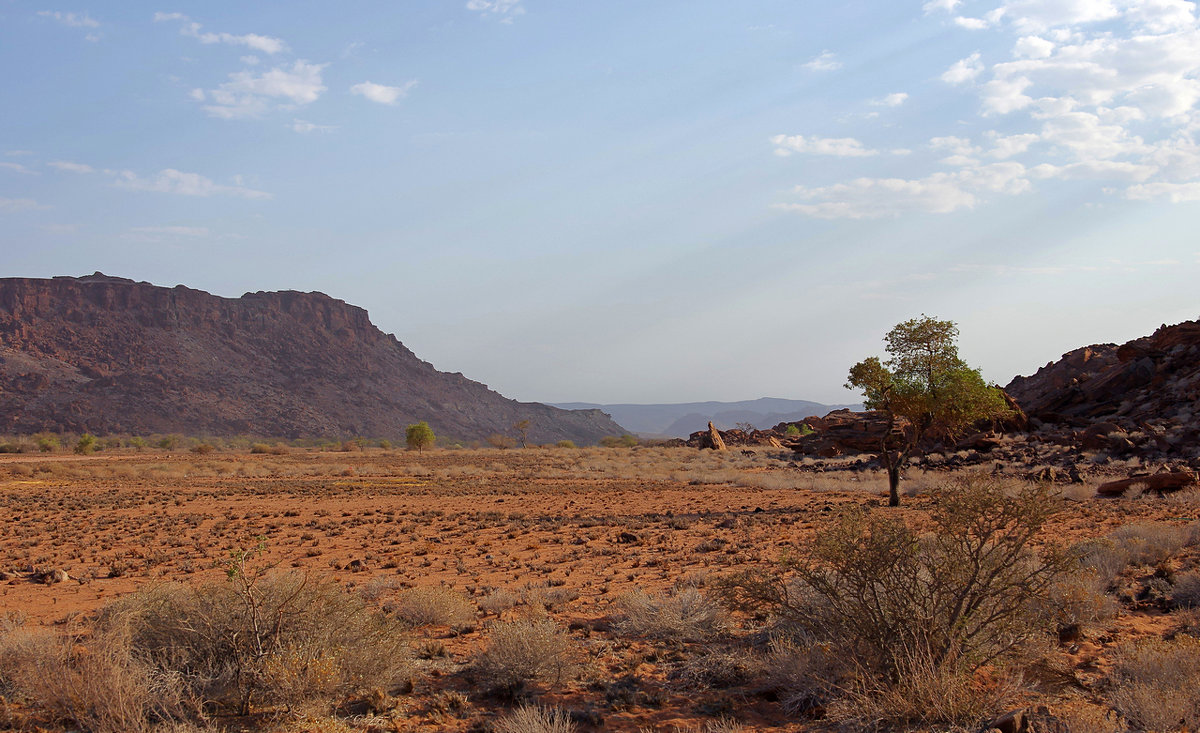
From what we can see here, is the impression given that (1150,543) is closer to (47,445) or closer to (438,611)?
(438,611)

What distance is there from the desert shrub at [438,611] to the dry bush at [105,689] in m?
3.27

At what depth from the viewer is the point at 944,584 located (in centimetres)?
550

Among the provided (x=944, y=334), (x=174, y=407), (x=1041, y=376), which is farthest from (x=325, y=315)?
(x=944, y=334)

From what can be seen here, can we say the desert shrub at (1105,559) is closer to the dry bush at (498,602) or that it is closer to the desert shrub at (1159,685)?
the desert shrub at (1159,685)

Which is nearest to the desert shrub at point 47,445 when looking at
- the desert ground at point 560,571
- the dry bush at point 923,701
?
the desert ground at point 560,571

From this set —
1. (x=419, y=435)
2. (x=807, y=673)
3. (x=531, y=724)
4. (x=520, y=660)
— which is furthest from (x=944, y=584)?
(x=419, y=435)

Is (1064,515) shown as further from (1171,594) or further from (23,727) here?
(23,727)

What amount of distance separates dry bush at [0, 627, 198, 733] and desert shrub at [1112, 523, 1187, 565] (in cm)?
1263

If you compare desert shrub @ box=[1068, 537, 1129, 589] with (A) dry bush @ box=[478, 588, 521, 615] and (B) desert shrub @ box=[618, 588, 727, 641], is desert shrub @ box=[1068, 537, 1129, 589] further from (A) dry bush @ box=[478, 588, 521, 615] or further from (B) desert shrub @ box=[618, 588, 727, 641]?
(A) dry bush @ box=[478, 588, 521, 615]

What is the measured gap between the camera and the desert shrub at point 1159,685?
482 cm

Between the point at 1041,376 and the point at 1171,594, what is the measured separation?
→ 47010 mm

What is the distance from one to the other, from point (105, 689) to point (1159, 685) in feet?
27.0

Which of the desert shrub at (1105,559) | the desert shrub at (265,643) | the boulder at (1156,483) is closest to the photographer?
the desert shrub at (265,643)

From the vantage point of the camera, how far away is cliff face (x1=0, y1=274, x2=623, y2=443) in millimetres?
92250
